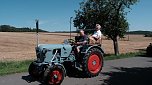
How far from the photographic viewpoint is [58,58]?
1054 cm

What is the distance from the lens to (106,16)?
87.2 ft

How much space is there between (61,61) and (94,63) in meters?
1.48

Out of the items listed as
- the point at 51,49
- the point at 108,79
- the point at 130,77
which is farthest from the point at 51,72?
the point at 130,77

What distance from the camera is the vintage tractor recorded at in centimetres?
967

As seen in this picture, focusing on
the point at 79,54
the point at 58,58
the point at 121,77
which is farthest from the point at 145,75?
the point at 58,58

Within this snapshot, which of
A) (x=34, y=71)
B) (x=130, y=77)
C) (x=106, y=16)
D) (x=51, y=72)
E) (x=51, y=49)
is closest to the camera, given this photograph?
(x=51, y=72)

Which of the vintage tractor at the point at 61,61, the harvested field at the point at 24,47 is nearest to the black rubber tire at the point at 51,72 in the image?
the vintage tractor at the point at 61,61

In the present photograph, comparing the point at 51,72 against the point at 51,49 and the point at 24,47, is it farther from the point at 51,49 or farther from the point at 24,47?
the point at 24,47

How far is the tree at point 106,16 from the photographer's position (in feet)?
87.1

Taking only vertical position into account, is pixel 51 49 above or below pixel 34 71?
above

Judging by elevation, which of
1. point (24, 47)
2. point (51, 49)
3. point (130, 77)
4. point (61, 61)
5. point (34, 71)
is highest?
point (51, 49)

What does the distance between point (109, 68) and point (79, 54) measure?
8.89ft

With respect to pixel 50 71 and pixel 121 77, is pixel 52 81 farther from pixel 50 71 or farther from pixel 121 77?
pixel 121 77

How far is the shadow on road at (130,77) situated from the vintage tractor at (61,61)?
0.76 m
